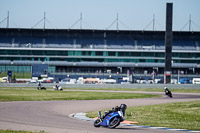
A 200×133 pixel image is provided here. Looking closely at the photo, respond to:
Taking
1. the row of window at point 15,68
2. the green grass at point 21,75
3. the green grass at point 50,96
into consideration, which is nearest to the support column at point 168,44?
the green grass at point 50,96

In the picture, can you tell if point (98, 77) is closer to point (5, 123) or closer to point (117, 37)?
point (117, 37)

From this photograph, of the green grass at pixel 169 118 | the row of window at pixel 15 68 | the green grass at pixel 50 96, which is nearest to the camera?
the green grass at pixel 169 118

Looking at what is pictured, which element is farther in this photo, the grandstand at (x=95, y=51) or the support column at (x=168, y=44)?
the grandstand at (x=95, y=51)

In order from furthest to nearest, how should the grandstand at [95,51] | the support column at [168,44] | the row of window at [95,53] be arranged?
1. the row of window at [95,53]
2. the grandstand at [95,51]
3. the support column at [168,44]

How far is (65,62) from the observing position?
118 meters

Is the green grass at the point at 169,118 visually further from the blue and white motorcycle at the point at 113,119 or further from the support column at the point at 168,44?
the support column at the point at 168,44

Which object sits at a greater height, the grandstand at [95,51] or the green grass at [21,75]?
the grandstand at [95,51]

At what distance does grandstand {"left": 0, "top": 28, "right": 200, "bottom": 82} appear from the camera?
11762cm

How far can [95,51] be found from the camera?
392ft

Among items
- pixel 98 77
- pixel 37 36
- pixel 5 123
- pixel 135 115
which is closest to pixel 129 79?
pixel 98 77

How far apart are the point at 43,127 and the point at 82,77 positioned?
294 ft

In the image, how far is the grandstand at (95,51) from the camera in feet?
386

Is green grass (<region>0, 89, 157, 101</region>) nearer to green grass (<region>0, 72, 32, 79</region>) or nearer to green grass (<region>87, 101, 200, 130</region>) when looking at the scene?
green grass (<region>87, 101, 200, 130</region>)

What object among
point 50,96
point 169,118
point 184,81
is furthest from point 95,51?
point 169,118
